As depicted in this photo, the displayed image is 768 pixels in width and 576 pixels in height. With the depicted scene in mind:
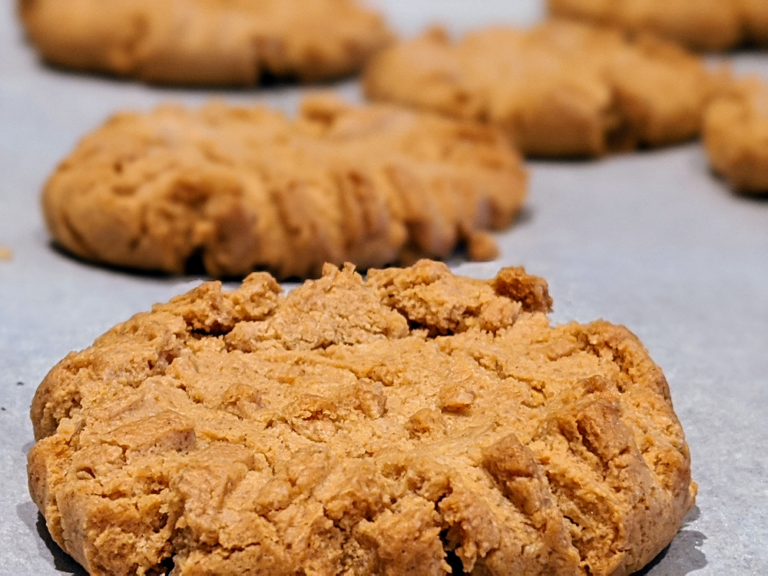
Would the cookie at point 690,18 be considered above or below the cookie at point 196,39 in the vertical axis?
above

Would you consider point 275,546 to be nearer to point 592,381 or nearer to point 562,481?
point 562,481

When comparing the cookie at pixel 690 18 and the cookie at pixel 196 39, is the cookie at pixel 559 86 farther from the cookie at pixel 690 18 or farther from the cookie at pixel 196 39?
the cookie at pixel 690 18

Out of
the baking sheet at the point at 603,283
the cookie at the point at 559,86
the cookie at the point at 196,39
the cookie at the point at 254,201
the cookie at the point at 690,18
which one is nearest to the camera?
the baking sheet at the point at 603,283

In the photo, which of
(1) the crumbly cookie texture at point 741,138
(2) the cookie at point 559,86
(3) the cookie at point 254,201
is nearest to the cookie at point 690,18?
(2) the cookie at point 559,86

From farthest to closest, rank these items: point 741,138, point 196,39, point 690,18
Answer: point 690,18, point 196,39, point 741,138

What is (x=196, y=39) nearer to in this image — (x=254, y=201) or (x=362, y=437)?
(x=254, y=201)

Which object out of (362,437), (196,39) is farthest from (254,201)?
(196,39)

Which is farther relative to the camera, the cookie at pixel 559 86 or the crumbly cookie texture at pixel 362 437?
the cookie at pixel 559 86
